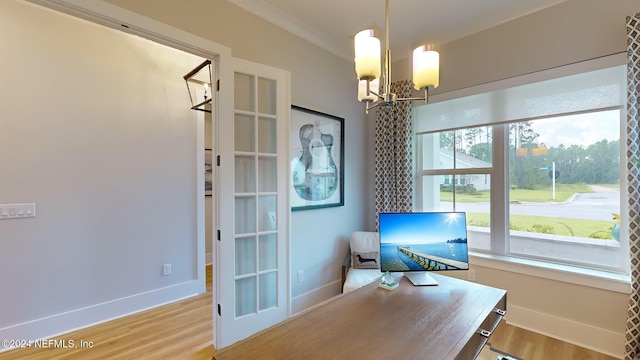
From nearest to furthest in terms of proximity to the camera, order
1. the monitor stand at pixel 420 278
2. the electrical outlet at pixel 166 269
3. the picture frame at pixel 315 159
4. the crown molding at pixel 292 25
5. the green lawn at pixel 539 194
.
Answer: the monitor stand at pixel 420 278 → the crown molding at pixel 292 25 → the green lawn at pixel 539 194 → the picture frame at pixel 315 159 → the electrical outlet at pixel 166 269

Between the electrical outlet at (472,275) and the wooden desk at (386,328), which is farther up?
the wooden desk at (386,328)

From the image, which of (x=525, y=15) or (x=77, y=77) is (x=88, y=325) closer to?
(x=77, y=77)

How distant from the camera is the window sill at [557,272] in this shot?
2.05 metres

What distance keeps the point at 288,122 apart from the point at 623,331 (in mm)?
3108

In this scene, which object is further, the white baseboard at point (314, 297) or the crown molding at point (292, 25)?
the white baseboard at point (314, 297)

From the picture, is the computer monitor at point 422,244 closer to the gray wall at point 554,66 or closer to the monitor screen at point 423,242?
the monitor screen at point 423,242

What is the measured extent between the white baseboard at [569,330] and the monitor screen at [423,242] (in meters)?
1.49

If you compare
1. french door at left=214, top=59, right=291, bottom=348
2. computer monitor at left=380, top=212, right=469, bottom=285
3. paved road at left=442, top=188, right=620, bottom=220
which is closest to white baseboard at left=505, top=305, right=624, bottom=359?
paved road at left=442, top=188, right=620, bottom=220

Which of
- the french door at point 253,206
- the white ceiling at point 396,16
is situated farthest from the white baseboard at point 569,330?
the white ceiling at point 396,16

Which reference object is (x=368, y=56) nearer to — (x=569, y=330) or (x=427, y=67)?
(x=427, y=67)

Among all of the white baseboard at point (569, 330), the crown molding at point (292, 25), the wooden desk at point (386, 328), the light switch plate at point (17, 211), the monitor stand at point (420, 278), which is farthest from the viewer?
the crown molding at point (292, 25)

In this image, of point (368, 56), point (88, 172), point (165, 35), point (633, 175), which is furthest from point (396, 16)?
point (88, 172)

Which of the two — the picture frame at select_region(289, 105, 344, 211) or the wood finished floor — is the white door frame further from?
the picture frame at select_region(289, 105, 344, 211)

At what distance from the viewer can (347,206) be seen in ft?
10.7
